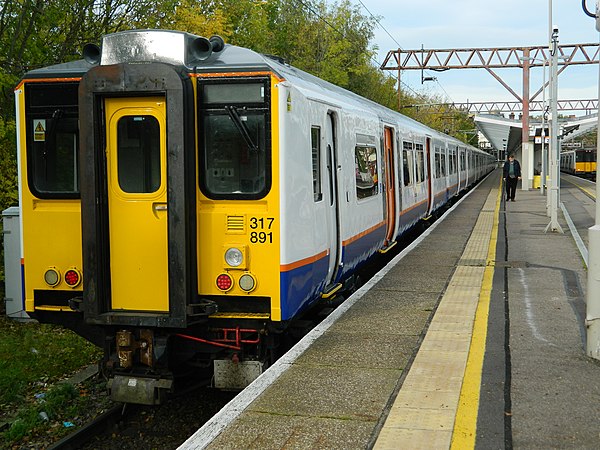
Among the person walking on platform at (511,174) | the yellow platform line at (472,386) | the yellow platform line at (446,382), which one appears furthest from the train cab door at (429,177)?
the yellow platform line at (472,386)

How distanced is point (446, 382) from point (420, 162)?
1191cm

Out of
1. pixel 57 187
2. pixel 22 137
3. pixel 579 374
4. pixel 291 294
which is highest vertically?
pixel 22 137

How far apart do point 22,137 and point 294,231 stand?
8.17 feet

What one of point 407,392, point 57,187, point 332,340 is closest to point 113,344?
point 57,187

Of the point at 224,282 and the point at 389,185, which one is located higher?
the point at 389,185

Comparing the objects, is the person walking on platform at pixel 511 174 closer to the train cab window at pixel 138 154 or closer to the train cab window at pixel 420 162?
the train cab window at pixel 420 162

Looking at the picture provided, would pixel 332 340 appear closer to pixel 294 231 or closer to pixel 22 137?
pixel 294 231

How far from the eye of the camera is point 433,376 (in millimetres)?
5668

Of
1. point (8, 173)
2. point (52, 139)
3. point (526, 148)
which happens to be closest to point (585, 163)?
point (526, 148)

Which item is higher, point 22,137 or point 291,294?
point 22,137

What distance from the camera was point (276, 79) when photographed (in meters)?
5.94

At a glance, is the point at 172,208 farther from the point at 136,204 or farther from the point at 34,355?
the point at 34,355

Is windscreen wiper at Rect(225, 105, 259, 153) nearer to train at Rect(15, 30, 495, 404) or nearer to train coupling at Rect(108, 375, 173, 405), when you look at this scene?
train at Rect(15, 30, 495, 404)

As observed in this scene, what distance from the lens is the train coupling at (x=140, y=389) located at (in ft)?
20.1
